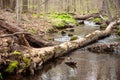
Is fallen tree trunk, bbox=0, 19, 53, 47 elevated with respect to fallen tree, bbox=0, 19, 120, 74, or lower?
elevated

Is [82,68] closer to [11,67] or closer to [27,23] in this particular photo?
[11,67]

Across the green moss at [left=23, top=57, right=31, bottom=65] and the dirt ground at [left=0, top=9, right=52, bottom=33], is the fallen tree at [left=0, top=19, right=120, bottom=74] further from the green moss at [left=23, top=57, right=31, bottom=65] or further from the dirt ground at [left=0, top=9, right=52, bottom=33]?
the dirt ground at [left=0, top=9, right=52, bottom=33]

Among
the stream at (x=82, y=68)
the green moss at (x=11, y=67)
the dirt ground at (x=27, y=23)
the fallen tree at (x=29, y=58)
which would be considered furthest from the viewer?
the dirt ground at (x=27, y=23)

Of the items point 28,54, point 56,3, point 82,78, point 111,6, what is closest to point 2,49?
point 28,54

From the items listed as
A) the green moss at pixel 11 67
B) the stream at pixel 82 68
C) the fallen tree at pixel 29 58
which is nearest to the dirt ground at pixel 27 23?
the stream at pixel 82 68

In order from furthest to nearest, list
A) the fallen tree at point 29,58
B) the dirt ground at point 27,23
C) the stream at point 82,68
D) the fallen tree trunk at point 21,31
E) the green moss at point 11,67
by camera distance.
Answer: the dirt ground at point 27,23
the fallen tree trunk at point 21,31
the stream at point 82,68
the fallen tree at point 29,58
the green moss at point 11,67

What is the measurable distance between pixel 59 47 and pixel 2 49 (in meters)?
3.40

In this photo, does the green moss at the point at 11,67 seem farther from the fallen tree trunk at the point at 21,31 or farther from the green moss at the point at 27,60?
the fallen tree trunk at the point at 21,31

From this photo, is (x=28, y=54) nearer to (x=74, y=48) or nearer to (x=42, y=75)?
(x=42, y=75)

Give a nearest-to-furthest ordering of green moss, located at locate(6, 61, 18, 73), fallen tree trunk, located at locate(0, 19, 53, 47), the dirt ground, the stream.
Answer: green moss, located at locate(6, 61, 18, 73)
the stream
fallen tree trunk, located at locate(0, 19, 53, 47)
the dirt ground

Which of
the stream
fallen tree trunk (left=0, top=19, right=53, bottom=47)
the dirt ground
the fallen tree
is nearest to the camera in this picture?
the fallen tree

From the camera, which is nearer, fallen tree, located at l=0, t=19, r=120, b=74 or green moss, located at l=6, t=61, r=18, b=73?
green moss, located at l=6, t=61, r=18, b=73

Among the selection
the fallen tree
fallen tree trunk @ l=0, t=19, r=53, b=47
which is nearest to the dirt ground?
fallen tree trunk @ l=0, t=19, r=53, b=47

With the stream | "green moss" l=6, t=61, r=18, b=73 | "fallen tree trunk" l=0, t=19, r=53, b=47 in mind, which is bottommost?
the stream
